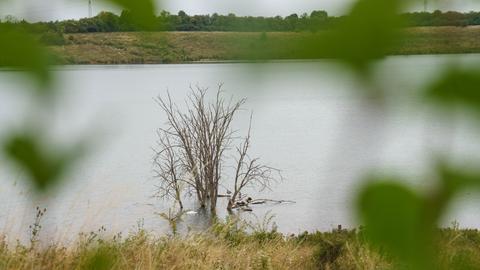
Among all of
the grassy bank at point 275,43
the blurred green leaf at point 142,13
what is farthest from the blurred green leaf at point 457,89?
the blurred green leaf at point 142,13

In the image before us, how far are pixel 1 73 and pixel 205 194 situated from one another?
575 inches

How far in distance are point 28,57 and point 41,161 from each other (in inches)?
2.0

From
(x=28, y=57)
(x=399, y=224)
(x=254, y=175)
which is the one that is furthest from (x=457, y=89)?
(x=254, y=175)

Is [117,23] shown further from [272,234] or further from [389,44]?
[272,234]

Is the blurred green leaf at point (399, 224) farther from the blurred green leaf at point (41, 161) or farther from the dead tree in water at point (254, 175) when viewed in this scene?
the dead tree in water at point (254, 175)

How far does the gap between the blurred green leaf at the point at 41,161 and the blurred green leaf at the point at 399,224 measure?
0.13 m

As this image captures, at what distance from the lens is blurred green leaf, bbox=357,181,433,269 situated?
243 mm

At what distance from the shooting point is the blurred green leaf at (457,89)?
9.5 inches

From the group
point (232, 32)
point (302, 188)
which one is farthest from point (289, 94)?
point (302, 188)

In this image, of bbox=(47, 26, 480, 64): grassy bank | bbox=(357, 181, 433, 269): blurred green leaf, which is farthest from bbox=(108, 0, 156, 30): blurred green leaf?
bbox=(357, 181, 433, 269): blurred green leaf

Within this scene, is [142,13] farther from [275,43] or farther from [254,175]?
[254,175]

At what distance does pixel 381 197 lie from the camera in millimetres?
250

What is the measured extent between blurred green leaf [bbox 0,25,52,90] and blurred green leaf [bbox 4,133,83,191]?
4 cm

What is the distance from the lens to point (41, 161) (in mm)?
292
